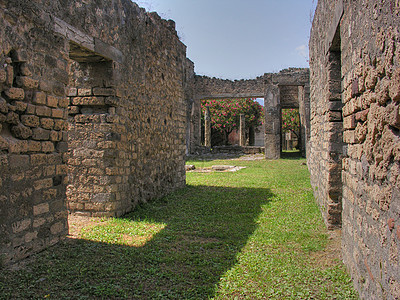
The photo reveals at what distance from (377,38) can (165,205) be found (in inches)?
204

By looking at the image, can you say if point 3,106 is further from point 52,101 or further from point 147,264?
point 147,264

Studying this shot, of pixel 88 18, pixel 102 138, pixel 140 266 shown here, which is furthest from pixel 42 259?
pixel 88 18

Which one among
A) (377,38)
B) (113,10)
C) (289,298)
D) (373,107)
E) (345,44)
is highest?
(113,10)

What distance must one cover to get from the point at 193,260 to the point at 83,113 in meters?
Result: 3.20

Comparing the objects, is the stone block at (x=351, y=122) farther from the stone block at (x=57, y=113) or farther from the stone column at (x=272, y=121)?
the stone column at (x=272, y=121)

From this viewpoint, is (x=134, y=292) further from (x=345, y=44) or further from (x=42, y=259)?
(x=345, y=44)

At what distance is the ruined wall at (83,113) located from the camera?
353 centimetres

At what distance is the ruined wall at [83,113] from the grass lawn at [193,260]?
0.48m

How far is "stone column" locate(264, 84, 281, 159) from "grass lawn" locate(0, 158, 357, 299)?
490 inches

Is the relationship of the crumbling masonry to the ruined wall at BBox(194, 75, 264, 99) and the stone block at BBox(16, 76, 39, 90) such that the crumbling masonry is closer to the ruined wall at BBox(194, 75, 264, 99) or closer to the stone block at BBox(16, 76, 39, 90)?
the stone block at BBox(16, 76, 39, 90)

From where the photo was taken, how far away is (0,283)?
3.01m

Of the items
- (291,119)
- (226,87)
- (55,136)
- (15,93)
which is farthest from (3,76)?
(291,119)

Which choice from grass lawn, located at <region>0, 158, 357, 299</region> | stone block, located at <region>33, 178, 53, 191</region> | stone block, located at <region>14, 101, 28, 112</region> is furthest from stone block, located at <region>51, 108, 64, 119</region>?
grass lawn, located at <region>0, 158, 357, 299</region>

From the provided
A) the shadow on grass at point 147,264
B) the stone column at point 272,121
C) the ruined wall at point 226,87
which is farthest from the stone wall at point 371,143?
the ruined wall at point 226,87
